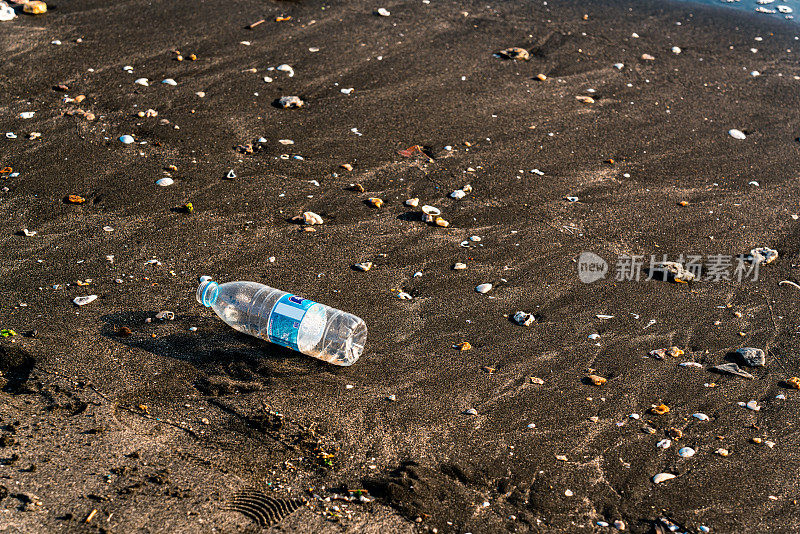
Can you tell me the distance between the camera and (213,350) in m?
3.37

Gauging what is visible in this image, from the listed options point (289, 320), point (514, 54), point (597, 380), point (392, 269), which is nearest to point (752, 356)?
point (597, 380)

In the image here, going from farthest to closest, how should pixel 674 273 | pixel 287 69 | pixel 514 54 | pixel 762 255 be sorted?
pixel 514 54 < pixel 287 69 < pixel 762 255 < pixel 674 273

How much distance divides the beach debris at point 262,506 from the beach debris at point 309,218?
203 centimetres

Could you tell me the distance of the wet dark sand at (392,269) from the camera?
2736 millimetres

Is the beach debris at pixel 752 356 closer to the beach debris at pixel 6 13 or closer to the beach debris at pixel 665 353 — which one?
the beach debris at pixel 665 353

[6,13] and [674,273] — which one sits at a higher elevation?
[6,13]

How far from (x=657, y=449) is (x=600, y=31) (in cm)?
547

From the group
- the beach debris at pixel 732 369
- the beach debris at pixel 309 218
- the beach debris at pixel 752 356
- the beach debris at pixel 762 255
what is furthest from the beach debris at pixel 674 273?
the beach debris at pixel 309 218

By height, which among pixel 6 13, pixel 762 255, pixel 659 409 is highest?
pixel 6 13

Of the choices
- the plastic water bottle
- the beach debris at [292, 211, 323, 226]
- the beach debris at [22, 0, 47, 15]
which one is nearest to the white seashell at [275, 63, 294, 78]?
the beach debris at [292, 211, 323, 226]

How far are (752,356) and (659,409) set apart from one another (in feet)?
2.28

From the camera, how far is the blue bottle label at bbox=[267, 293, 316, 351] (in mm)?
3324

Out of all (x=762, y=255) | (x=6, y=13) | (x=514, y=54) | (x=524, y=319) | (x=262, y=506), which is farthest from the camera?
(x=514, y=54)

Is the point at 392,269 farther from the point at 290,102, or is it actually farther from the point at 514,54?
the point at 514,54
